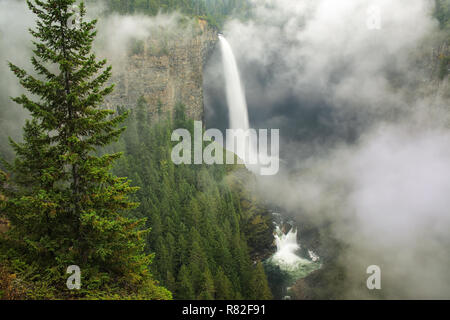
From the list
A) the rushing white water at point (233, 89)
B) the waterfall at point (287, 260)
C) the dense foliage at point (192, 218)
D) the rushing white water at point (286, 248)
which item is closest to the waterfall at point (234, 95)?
the rushing white water at point (233, 89)

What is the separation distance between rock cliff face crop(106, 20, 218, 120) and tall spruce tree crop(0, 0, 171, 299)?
58.7 metres

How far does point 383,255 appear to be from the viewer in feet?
293

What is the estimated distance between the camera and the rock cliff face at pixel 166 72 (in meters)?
68.8

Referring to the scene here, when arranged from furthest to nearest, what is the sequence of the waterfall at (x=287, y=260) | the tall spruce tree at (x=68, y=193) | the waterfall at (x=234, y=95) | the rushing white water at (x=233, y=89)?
1. the waterfall at (x=234, y=95)
2. the rushing white water at (x=233, y=89)
3. the waterfall at (x=287, y=260)
4. the tall spruce tree at (x=68, y=193)

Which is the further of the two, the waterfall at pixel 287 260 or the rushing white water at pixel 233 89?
the rushing white water at pixel 233 89

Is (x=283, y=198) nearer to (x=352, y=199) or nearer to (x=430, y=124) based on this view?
(x=352, y=199)

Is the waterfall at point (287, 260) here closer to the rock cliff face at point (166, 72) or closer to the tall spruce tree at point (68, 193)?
the rock cliff face at point (166, 72)

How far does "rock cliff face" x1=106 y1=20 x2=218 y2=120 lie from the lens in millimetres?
68750

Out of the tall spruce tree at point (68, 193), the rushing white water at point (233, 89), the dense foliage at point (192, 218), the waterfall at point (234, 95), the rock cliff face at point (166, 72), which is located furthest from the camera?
the waterfall at point (234, 95)

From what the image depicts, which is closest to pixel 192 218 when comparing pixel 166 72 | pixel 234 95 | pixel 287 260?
pixel 287 260

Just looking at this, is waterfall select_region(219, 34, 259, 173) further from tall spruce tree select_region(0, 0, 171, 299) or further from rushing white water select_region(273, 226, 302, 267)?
tall spruce tree select_region(0, 0, 171, 299)

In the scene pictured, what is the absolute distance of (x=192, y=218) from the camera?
51.9m

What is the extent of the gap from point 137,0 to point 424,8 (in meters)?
112

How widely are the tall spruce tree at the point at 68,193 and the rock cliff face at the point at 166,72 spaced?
5865 centimetres
